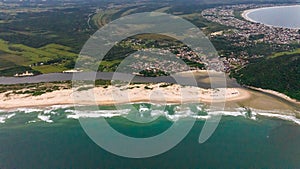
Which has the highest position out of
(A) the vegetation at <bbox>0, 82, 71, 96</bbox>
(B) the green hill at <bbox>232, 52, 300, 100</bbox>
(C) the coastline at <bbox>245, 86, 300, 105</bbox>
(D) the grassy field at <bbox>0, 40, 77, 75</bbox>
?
(D) the grassy field at <bbox>0, 40, 77, 75</bbox>

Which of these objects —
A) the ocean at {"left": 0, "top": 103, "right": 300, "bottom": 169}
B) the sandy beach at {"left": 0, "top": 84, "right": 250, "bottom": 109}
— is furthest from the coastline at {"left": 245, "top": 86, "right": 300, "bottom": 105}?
the ocean at {"left": 0, "top": 103, "right": 300, "bottom": 169}

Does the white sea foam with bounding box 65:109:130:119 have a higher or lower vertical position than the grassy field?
Result: lower

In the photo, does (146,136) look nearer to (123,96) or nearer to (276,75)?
(123,96)

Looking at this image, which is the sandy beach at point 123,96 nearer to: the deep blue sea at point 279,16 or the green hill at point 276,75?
the green hill at point 276,75

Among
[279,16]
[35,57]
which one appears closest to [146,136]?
[35,57]

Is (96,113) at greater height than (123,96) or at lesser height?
lesser

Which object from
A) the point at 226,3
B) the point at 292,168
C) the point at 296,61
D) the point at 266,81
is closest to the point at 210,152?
the point at 292,168

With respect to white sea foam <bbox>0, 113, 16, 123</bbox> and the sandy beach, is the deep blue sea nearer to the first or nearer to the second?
the sandy beach
